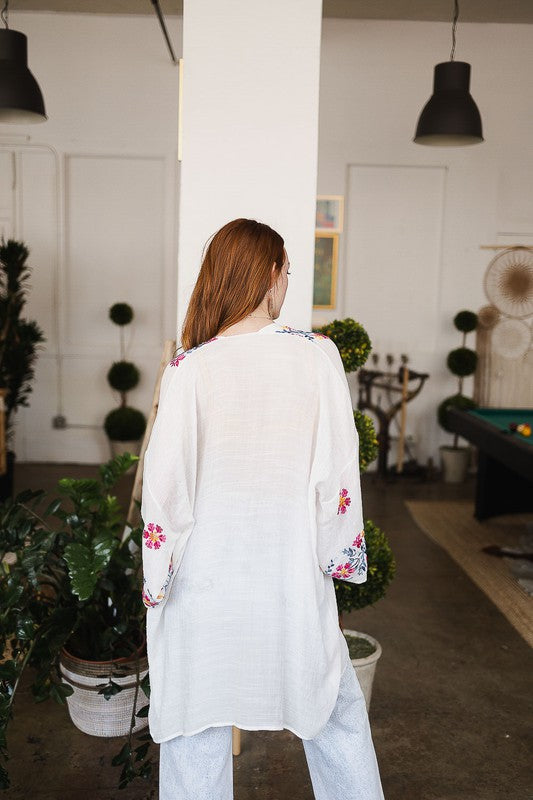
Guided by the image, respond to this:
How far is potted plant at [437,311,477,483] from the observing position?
266 inches

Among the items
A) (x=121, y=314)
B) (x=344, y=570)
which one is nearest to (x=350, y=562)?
(x=344, y=570)

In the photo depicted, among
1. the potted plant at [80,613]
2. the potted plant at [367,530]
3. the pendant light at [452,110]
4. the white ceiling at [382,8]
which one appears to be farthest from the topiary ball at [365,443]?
the white ceiling at [382,8]

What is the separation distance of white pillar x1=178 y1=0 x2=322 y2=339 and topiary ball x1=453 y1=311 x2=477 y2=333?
4611mm

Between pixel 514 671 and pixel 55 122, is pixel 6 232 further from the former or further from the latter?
pixel 514 671

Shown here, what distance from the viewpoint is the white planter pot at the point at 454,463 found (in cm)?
677

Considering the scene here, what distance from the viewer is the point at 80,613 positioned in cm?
244

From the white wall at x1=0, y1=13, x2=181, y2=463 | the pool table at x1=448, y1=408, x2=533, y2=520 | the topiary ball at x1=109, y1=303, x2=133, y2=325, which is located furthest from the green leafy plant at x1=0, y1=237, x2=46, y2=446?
the pool table at x1=448, y1=408, x2=533, y2=520

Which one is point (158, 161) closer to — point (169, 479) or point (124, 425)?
point (124, 425)

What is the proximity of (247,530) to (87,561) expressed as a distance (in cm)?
81

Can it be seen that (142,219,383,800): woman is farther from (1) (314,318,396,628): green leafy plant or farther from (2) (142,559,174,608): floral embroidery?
(1) (314,318,396,628): green leafy plant

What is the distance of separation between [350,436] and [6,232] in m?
6.06

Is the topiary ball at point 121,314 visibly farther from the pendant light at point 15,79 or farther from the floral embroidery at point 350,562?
the floral embroidery at point 350,562

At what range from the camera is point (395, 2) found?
6.28m

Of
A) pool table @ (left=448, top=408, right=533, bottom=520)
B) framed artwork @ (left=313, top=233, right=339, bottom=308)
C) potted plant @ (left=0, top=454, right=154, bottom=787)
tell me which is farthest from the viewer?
framed artwork @ (left=313, top=233, right=339, bottom=308)
